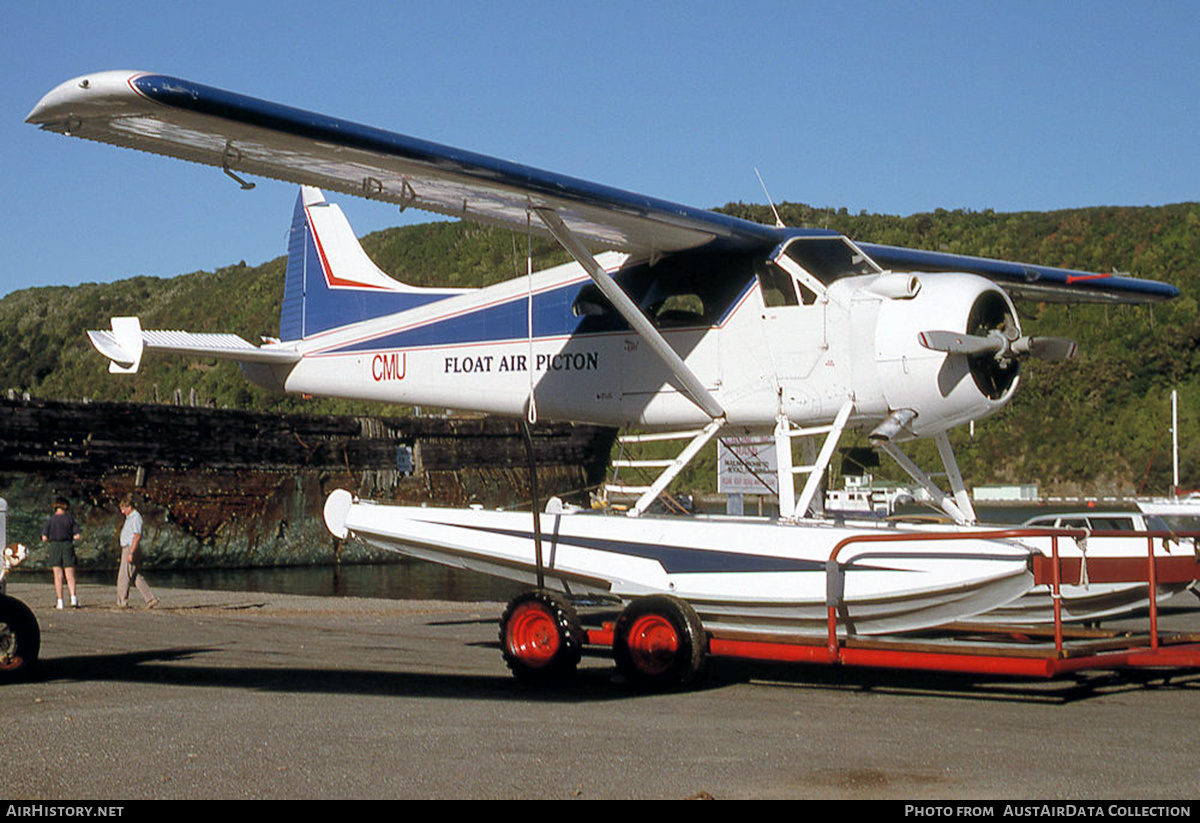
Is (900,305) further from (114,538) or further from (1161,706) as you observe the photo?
(114,538)

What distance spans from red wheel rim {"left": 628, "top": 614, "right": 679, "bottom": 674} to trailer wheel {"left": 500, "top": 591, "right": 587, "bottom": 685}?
400mm

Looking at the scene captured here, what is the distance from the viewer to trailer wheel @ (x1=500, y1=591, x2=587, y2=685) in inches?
325

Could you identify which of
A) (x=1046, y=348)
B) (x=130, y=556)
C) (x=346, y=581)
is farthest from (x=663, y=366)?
(x=346, y=581)

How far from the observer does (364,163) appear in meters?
8.26

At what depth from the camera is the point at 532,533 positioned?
966 cm

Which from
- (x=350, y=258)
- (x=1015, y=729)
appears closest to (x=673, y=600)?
(x=1015, y=729)

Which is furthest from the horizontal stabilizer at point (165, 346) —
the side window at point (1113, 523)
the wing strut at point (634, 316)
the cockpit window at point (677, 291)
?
the side window at point (1113, 523)

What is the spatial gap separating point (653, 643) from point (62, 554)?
32.5ft

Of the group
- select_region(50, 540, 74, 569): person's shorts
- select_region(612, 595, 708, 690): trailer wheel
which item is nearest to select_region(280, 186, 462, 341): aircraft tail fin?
select_region(50, 540, 74, 569): person's shorts

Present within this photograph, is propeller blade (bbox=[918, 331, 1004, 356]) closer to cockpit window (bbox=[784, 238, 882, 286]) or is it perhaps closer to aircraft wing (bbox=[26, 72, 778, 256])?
cockpit window (bbox=[784, 238, 882, 286])

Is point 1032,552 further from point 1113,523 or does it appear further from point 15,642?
point 1113,523

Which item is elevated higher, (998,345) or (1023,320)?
(1023,320)

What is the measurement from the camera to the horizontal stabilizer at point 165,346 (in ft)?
28.5
